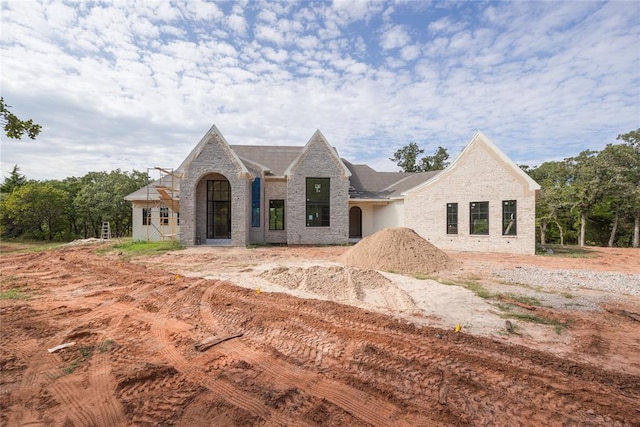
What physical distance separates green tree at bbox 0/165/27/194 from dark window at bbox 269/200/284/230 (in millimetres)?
30866

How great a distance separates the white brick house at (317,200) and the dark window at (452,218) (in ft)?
0.20

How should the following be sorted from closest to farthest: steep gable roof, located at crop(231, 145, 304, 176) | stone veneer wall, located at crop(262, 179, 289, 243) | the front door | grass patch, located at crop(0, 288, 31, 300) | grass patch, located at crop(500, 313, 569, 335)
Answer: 1. grass patch, located at crop(500, 313, 569, 335)
2. grass patch, located at crop(0, 288, 31, 300)
3. the front door
4. stone veneer wall, located at crop(262, 179, 289, 243)
5. steep gable roof, located at crop(231, 145, 304, 176)

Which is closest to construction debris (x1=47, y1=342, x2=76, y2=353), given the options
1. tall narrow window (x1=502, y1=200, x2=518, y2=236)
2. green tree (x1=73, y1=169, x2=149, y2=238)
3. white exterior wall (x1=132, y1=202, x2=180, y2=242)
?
white exterior wall (x1=132, y1=202, x2=180, y2=242)

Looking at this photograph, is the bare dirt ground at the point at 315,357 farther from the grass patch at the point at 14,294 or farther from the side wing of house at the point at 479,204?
the side wing of house at the point at 479,204

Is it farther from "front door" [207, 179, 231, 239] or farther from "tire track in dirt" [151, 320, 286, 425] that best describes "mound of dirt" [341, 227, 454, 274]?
"front door" [207, 179, 231, 239]

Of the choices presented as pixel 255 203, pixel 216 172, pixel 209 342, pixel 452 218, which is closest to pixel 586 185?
pixel 452 218

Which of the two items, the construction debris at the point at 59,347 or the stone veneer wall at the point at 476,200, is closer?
the construction debris at the point at 59,347

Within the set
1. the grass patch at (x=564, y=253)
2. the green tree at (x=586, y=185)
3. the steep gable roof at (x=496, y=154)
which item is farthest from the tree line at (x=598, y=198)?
the steep gable roof at (x=496, y=154)

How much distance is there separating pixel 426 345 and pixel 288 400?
2554mm

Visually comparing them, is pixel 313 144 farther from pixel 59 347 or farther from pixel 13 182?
pixel 13 182

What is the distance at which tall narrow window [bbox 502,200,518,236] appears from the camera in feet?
56.1

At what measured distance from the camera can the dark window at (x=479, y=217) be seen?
17.9 m

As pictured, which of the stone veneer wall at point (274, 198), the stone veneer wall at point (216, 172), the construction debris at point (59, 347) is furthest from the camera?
the stone veneer wall at point (274, 198)

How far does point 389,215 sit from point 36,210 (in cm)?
3234
